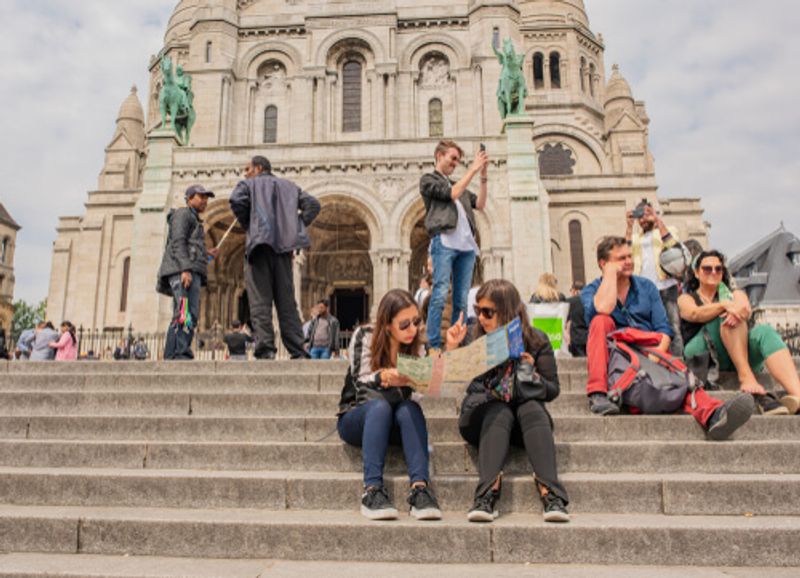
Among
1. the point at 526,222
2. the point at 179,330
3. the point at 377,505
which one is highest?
the point at 526,222

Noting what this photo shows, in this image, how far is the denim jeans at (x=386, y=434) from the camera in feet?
11.6

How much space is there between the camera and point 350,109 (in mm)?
26094

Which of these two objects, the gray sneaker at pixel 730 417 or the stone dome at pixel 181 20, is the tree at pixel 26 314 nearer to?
the stone dome at pixel 181 20

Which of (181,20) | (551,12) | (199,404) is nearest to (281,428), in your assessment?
(199,404)

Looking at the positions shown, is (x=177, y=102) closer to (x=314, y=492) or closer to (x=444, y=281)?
(x=444, y=281)

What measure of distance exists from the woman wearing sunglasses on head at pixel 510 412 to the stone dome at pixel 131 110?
36.8 meters

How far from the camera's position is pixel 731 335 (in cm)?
494

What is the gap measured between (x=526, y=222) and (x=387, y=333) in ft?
50.5

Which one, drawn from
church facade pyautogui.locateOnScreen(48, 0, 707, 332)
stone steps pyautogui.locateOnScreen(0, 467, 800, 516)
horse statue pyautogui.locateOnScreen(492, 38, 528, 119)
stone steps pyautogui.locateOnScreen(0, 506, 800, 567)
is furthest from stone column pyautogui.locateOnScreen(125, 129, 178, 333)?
stone steps pyautogui.locateOnScreen(0, 506, 800, 567)

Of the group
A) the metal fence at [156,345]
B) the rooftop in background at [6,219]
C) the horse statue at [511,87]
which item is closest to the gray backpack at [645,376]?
→ the metal fence at [156,345]

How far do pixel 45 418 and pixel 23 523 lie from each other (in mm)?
1615

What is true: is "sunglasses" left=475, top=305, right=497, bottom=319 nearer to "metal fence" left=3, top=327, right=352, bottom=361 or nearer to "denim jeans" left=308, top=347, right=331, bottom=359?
"denim jeans" left=308, top=347, right=331, bottom=359

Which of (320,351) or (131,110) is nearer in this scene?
(320,351)

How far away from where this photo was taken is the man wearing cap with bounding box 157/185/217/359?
7023 mm
